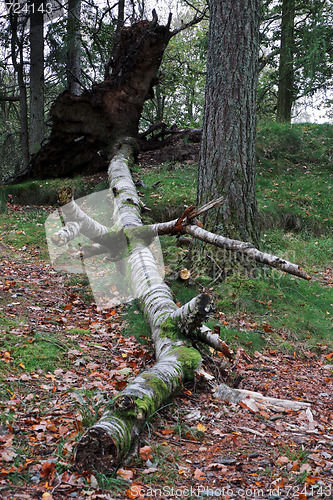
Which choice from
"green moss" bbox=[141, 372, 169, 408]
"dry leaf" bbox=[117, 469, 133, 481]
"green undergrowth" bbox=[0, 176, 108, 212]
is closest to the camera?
"dry leaf" bbox=[117, 469, 133, 481]

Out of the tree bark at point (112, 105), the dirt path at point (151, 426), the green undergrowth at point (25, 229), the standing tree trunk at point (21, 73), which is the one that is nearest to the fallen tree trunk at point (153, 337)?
the dirt path at point (151, 426)

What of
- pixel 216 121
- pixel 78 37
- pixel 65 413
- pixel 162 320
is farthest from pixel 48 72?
pixel 65 413

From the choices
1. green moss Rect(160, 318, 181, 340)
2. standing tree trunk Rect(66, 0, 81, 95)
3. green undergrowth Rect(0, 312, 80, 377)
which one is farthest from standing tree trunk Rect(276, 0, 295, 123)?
green undergrowth Rect(0, 312, 80, 377)

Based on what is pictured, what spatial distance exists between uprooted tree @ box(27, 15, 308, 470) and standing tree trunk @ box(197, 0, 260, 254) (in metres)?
0.75

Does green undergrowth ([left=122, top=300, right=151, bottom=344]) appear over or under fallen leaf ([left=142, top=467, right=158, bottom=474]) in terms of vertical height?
under

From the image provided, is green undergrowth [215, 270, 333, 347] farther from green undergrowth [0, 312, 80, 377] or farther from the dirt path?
green undergrowth [0, 312, 80, 377]

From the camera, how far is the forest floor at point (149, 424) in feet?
6.26

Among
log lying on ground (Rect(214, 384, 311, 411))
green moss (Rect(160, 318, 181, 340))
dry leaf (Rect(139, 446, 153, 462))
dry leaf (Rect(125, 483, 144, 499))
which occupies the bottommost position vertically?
log lying on ground (Rect(214, 384, 311, 411))

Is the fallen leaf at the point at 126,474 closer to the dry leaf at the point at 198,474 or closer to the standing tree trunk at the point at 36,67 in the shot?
the dry leaf at the point at 198,474

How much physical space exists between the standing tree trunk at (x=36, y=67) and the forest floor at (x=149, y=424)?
341 inches

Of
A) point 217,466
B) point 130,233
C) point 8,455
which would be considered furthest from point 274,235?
point 8,455

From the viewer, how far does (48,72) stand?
13336mm

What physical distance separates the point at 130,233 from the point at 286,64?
1069 centimetres

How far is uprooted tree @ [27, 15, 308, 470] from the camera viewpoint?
2239mm
